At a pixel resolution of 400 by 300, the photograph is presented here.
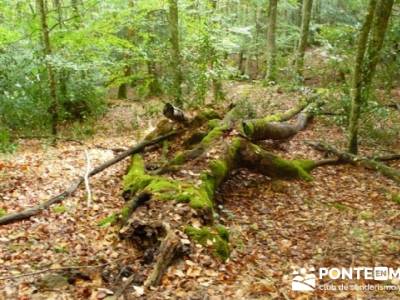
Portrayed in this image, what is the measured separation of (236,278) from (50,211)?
12.2 ft

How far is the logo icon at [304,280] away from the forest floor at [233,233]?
9 cm

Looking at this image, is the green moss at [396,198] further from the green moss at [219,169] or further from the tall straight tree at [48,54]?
the tall straight tree at [48,54]

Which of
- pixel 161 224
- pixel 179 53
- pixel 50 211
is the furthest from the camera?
pixel 179 53

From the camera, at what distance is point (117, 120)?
54.7ft

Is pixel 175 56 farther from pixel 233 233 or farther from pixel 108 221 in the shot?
pixel 233 233

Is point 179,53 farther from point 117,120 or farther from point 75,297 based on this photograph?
point 75,297

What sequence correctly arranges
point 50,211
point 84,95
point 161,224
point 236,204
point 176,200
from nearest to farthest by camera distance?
point 161,224, point 176,200, point 50,211, point 236,204, point 84,95

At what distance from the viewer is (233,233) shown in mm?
6555

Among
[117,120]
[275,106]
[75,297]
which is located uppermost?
[75,297]

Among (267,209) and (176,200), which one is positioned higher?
(176,200)

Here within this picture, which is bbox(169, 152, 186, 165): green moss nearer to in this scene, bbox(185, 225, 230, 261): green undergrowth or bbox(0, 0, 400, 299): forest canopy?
bbox(0, 0, 400, 299): forest canopy

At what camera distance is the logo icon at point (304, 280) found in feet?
16.5

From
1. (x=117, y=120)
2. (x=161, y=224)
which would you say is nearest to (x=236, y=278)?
(x=161, y=224)

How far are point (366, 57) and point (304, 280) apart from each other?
20.8 feet
